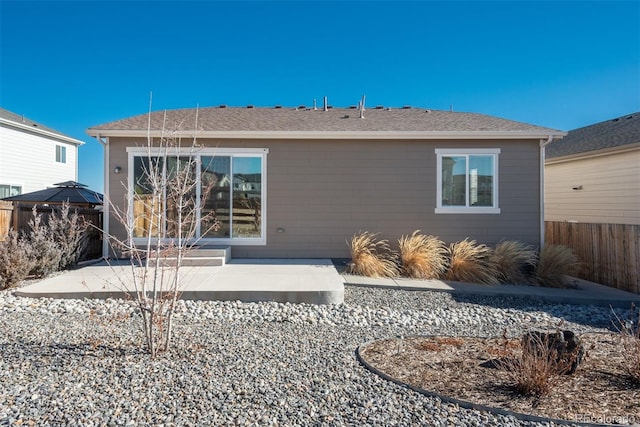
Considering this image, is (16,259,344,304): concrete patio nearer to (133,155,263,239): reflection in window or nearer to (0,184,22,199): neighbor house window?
(133,155,263,239): reflection in window

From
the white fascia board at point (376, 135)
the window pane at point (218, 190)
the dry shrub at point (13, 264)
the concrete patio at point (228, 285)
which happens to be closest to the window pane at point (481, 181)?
the white fascia board at point (376, 135)

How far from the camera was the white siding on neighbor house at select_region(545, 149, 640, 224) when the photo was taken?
10984mm

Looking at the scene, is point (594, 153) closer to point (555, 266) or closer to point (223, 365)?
point (555, 266)

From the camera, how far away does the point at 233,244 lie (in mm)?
9281

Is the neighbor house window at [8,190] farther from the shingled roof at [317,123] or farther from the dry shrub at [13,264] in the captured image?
the dry shrub at [13,264]

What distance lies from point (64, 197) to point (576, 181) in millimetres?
15488

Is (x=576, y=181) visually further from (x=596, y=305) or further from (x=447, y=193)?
(x=596, y=305)

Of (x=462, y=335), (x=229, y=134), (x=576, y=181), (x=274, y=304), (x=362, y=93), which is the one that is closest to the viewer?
(x=462, y=335)

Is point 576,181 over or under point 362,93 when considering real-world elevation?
under

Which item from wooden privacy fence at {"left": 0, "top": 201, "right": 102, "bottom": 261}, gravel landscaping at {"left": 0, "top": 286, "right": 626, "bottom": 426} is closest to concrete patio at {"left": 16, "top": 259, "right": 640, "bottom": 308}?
gravel landscaping at {"left": 0, "top": 286, "right": 626, "bottom": 426}

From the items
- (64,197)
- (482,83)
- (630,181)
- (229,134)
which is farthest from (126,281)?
(482,83)

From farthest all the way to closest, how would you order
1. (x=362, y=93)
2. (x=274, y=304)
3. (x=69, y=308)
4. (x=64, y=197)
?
(x=362, y=93)
(x=64, y=197)
(x=274, y=304)
(x=69, y=308)

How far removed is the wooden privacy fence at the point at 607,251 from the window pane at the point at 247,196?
7.60 m

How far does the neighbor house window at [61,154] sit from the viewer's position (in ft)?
67.1
